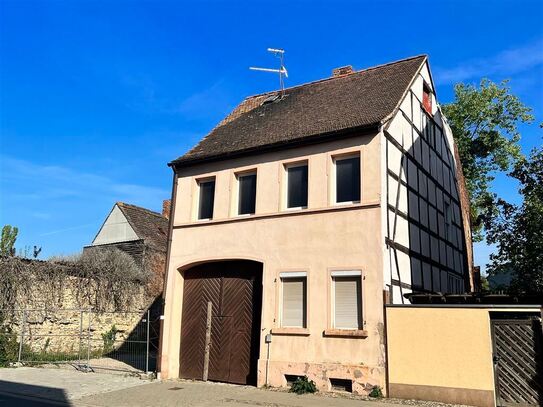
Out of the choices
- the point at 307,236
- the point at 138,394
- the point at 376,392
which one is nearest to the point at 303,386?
the point at 376,392

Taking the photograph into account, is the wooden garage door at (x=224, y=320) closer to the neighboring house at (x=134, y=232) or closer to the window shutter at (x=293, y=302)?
the window shutter at (x=293, y=302)

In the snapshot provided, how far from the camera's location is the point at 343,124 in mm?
13562

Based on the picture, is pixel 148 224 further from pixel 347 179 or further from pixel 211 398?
pixel 211 398

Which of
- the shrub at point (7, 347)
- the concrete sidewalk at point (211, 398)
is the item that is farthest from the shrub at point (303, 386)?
the shrub at point (7, 347)

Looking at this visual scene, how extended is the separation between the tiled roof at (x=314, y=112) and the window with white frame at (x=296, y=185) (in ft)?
2.79

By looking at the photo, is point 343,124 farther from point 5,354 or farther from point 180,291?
→ point 5,354

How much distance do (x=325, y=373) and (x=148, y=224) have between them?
18.6 m

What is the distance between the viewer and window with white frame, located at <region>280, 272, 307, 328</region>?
13.0 m

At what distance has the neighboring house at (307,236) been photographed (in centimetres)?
1221

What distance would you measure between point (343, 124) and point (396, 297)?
4.97 m

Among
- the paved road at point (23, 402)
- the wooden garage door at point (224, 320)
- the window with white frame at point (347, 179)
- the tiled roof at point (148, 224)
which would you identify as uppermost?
the tiled roof at point (148, 224)

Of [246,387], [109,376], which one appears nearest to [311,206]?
[246,387]

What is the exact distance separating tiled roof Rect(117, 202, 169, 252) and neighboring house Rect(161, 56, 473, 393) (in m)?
10.8

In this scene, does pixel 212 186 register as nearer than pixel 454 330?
No
